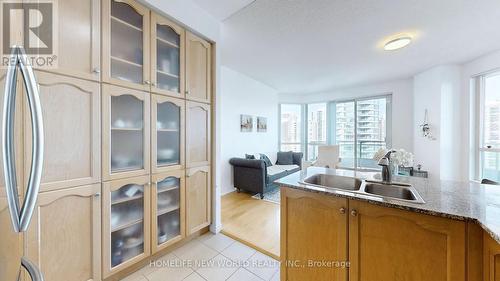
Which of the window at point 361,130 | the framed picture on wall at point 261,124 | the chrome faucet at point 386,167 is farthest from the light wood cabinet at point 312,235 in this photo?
the window at point 361,130

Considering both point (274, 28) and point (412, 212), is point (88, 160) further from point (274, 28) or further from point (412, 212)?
point (274, 28)

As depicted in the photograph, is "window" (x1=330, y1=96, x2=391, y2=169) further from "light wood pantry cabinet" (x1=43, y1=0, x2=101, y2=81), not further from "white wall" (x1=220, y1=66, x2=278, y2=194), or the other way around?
"light wood pantry cabinet" (x1=43, y1=0, x2=101, y2=81)

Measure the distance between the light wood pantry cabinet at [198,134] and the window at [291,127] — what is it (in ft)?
12.8

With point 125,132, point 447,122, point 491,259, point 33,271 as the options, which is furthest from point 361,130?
point 33,271

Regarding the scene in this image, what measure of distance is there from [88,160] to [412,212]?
6.59 feet

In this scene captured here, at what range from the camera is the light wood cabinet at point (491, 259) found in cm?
75

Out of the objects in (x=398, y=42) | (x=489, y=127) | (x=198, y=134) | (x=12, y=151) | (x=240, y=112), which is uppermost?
(x=398, y=42)

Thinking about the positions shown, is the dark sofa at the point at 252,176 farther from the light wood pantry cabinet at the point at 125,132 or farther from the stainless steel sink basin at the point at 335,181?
the light wood pantry cabinet at the point at 125,132

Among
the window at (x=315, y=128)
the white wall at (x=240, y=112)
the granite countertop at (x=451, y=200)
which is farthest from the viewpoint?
the window at (x=315, y=128)

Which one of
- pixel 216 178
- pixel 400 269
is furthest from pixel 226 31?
pixel 400 269

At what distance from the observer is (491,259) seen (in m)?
0.78

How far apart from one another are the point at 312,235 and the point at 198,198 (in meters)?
1.35

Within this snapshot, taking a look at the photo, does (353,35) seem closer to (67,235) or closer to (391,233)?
(391,233)

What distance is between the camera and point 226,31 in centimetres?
253
